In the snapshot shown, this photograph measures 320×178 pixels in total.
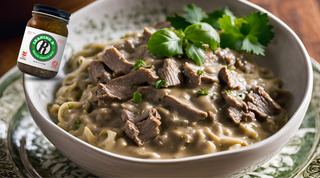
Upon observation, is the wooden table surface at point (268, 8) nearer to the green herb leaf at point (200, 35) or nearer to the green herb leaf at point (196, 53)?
the green herb leaf at point (200, 35)

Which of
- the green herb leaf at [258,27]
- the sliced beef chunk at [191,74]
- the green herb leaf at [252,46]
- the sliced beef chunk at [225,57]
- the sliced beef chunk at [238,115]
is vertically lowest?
the sliced beef chunk at [238,115]

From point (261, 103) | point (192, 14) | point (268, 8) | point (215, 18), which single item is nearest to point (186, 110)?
point (261, 103)

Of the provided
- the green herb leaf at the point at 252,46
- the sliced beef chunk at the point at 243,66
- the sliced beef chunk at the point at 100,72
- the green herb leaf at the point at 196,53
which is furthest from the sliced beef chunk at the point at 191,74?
the green herb leaf at the point at 252,46

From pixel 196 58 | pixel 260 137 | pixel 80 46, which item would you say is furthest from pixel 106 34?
pixel 260 137

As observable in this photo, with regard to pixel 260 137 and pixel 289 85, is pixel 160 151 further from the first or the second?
pixel 289 85

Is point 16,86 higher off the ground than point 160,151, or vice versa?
point 160,151

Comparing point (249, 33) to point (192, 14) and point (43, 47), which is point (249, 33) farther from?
point (43, 47)

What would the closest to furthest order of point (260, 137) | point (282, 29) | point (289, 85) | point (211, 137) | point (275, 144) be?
1. point (275, 144)
2. point (211, 137)
3. point (260, 137)
4. point (289, 85)
5. point (282, 29)
